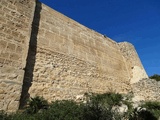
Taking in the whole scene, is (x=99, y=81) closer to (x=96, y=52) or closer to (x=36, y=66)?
(x=96, y=52)

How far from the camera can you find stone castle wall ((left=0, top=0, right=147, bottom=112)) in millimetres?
4902

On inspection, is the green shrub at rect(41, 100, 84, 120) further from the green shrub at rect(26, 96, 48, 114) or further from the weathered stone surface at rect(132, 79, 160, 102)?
the weathered stone surface at rect(132, 79, 160, 102)

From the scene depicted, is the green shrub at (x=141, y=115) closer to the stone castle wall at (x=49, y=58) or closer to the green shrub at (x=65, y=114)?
the green shrub at (x=65, y=114)

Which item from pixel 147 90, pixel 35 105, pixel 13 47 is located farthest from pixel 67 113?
pixel 147 90

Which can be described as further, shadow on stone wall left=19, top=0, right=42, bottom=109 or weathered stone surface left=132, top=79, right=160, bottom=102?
weathered stone surface left=132, top=79, right=160, bottom=102

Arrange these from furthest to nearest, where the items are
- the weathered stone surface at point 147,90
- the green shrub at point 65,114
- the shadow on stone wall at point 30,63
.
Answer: the weathered stone surface at point 147,90 < the shadow on stone wall at point 30,63 < the green shrub at point 65,114

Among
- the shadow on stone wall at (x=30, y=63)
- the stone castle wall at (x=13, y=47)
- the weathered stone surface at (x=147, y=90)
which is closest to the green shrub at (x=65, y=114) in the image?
the stone castle wall at (x=13, y=47)

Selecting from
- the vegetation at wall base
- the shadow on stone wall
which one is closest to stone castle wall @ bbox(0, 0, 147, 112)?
the shadow on stone wall

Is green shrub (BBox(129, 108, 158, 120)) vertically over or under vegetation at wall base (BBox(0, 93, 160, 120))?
under

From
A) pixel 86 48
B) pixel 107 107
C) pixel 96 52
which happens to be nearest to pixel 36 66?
pixel 107 107

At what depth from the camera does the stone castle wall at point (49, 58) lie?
4.90 meters

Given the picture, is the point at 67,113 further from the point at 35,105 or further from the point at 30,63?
the point at 30,63

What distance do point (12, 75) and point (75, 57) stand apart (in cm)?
364

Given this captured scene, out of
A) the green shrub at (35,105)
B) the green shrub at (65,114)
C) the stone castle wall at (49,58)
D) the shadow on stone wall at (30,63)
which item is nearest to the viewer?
the green shrub at (65,114)
